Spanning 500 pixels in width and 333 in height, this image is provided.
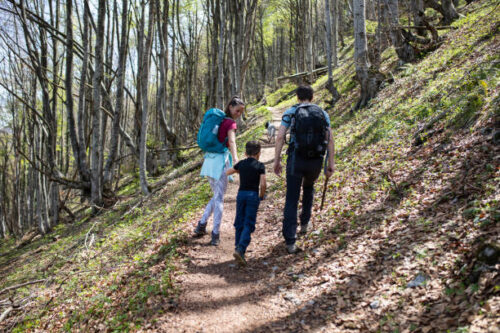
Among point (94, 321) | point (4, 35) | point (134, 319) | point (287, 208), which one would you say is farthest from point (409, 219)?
point (4, 35)

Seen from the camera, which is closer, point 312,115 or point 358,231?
point 312,115

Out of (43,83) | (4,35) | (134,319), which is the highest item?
(4,35)

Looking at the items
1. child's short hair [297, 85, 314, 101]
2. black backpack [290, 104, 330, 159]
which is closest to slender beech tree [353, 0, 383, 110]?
child's short hair [297, 85, 314, 101]

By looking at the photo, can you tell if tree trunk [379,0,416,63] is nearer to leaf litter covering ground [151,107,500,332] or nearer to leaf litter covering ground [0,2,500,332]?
leaf litter covering ground [0,2,500,332]

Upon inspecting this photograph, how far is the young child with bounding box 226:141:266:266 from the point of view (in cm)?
444

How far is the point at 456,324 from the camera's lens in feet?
7.95

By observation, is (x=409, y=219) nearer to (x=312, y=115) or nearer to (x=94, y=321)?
(x=312, y=115)

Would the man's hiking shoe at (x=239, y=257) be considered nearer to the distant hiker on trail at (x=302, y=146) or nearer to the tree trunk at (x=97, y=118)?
the distant hiker on trail at (x=302, y=146)

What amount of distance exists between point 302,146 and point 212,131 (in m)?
1.52

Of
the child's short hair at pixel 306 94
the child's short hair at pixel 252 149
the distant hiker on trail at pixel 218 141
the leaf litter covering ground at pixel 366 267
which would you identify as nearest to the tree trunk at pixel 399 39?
the leaf litter covering ground at pixel 366 267

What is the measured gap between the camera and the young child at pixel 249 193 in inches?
175

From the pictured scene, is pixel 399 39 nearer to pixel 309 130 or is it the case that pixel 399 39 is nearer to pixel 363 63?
pixel 363 63

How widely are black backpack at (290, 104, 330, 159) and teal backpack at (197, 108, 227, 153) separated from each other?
1294mm

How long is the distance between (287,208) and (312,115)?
4.35 ft
